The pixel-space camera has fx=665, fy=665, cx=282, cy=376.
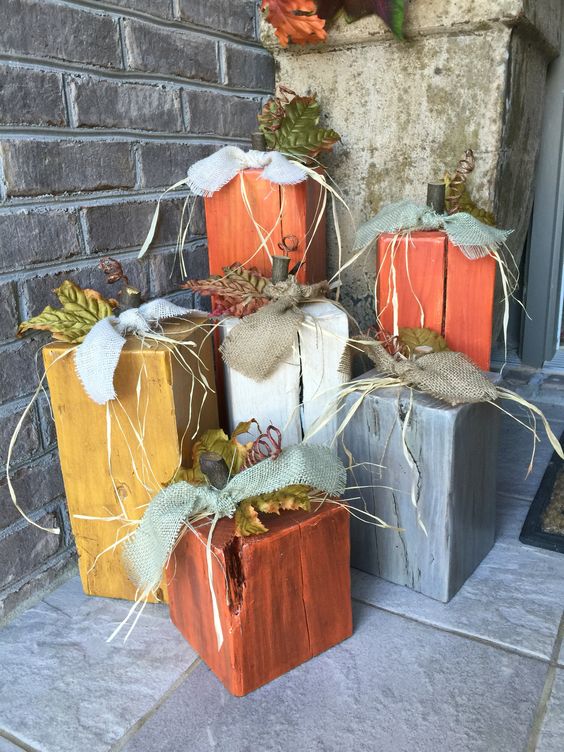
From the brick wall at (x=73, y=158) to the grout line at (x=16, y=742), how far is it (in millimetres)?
249

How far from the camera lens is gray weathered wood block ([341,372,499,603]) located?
1.05 metres

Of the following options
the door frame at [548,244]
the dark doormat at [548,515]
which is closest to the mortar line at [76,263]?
the dark doormat at [548,515]

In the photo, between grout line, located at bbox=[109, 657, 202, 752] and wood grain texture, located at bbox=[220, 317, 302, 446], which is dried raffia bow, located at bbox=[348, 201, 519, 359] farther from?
grout line, located at bbox=[109, 657, 202, 752]

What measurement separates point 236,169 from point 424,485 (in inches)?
25.7

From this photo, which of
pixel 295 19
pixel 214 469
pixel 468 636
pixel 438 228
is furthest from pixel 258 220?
pixel 468 636

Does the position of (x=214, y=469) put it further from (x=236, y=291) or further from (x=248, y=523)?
(x=236, y=291)

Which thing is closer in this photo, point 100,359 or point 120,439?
point 100,359

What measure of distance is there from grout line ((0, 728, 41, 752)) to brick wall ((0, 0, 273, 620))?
0.82 ft

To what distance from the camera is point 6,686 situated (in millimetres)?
956

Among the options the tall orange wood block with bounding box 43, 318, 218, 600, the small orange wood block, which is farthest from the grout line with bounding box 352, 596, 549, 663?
the tall orange wood block with bounding box 43, 318, 218, 600

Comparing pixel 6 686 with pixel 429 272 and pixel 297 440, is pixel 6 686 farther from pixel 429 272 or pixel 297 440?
pixel 429 272

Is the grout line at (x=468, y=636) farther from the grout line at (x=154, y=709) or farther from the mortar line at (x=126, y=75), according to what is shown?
the mortar line at (x=126, y=75)

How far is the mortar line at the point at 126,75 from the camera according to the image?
1022mm

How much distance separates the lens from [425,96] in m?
1.37
